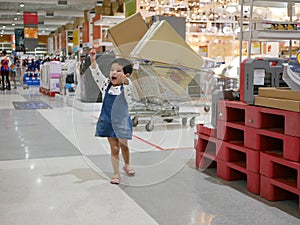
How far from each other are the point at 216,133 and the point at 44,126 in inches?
143

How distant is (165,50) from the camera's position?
4387 millimetres

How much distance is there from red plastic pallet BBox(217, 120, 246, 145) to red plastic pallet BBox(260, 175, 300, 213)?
1.72 ft

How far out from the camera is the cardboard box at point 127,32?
5004 mm

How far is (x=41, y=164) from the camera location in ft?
13.4

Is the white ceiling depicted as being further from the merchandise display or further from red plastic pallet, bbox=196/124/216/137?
red plastic pallet, bbox=196/124/216/137

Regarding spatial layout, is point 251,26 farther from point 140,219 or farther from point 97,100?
point 97,100

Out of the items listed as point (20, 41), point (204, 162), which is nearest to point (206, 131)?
point (204, 162)

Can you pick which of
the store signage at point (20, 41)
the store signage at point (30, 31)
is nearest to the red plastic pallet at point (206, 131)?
the store signage at point (30, 31)

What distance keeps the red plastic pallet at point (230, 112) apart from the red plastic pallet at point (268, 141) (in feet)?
1.01

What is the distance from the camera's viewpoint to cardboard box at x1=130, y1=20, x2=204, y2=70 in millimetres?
4293

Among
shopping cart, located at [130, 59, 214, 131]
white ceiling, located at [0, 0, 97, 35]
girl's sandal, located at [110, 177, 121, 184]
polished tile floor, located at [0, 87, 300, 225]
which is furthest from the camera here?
white ceiling, located at [0, 0, 97, 35]

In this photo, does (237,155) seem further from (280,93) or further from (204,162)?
(280,93)

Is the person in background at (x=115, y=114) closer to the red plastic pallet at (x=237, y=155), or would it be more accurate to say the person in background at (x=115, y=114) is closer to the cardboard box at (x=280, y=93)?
the red plastic pallet at (x=237, y=155)

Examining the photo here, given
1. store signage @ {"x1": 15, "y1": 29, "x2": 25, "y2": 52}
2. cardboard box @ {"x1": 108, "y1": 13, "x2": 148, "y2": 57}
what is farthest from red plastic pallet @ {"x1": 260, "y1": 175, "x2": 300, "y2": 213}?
store signage @ {"x1": 15, "y1": 29, "x2": 25, "y2": 52}
